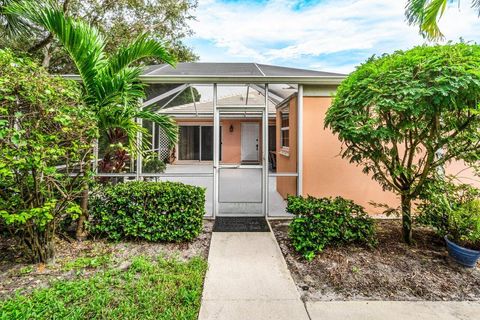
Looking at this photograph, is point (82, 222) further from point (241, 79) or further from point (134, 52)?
point (241, 79)

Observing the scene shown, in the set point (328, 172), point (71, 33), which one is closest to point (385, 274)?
point (328, 172)

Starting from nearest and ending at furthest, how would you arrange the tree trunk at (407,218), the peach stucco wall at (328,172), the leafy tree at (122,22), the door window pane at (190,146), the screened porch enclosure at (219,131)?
the tree trunk at (407,218)
the screened porch enclosure at (219,131)
the peach stucco wall at (328,172)
the leafy tree at (122,22)
the door window pane at (190,146)

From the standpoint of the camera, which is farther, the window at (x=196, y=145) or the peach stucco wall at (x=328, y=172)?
the window at (x=196, y=145)

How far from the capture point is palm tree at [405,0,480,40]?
4.55 m

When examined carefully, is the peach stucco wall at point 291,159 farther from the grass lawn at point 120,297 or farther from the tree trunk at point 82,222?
the tree trunk at point 82,222

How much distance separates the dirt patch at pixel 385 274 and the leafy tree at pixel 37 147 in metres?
3.25

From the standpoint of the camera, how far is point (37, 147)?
8.57 feet

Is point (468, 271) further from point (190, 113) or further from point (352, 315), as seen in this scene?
point (190, 113)

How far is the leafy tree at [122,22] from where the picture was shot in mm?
10391

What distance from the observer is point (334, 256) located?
333 centimetres

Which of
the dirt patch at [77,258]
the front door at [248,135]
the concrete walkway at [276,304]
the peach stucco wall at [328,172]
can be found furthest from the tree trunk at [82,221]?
the front door at [248,135]

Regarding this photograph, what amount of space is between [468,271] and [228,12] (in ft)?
32.5

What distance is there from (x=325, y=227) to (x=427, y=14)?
4798 millimetres

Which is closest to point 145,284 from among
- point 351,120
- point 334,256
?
point 334,256
